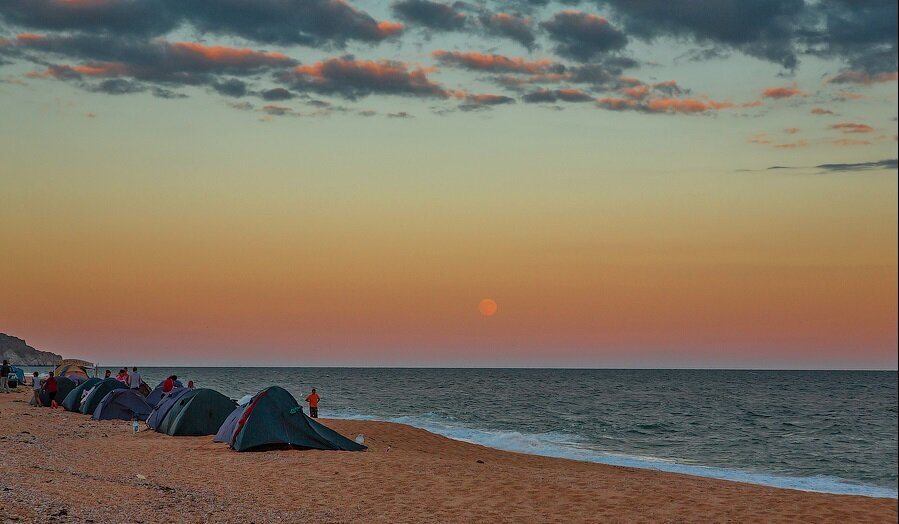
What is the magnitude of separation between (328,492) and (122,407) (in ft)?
73.0

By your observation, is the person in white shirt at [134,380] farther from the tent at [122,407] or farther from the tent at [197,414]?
the tent at [197,414]

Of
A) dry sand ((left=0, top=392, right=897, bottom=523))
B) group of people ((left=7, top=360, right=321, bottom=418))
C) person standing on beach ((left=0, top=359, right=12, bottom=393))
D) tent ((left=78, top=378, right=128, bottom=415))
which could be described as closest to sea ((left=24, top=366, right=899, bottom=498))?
group of people ((left=7, top=360, right=321, bottom=418))

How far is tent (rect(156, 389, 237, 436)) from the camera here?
28.9 m

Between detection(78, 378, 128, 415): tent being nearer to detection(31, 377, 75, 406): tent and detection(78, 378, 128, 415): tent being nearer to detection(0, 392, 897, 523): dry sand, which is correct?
detection(31, 377, 75, 406): tent

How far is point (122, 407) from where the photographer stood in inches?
1419

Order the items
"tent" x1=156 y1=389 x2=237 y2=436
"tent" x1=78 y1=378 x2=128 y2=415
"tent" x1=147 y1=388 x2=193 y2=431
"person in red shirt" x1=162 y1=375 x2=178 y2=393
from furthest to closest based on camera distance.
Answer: "tent" x1=78 y1=378 x2=128 y2=415
"person in red shirt" x1=162 y1=375 x2=178 y2=393
"tent" x1=147 y1=388 x2=193 y2=431
"tent" x1=156 y1=389 x2=237 y2=436

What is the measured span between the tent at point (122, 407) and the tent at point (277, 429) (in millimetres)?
13069

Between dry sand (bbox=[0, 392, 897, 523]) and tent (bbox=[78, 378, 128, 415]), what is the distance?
511 inches

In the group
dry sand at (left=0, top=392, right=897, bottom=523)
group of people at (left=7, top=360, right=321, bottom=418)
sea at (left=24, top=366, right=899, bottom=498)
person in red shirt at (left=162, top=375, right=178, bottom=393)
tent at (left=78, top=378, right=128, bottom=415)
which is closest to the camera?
dry sand at (left=0, top=392, right=897, bottom=523)

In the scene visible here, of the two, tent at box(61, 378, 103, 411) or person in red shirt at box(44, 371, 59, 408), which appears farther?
person in red shirt at box(44, 371, 59, 408)

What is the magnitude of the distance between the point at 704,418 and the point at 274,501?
5805 centimetres

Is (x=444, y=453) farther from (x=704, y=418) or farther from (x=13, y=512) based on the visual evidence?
Result: (x=704, y=418)

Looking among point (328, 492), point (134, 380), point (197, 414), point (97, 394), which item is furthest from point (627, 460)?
point (134, 380)

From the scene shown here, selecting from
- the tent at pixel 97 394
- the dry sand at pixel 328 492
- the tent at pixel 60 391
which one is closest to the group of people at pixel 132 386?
the tent at pixel 60 391
